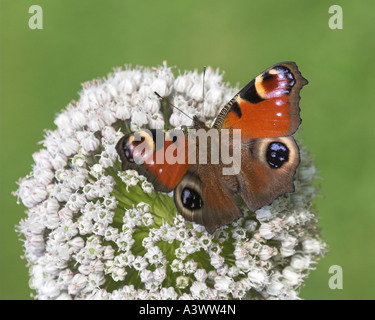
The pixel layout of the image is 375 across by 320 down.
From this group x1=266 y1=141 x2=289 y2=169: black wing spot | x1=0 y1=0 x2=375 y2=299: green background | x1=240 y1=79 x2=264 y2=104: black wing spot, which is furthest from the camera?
x1=0 y1=0 x2=375 y2=299: green background

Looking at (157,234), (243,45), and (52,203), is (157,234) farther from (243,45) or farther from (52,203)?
(243,45)

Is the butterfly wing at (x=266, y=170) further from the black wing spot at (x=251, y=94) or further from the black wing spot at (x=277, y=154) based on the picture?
the black wing spot at (x=251, y=94)

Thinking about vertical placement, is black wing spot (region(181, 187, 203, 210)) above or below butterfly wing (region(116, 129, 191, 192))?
below

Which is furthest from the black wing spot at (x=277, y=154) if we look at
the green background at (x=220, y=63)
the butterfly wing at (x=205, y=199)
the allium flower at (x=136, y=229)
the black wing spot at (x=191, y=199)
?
the green background at (x=220, y=63)

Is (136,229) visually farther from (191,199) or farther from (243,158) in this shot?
(243,158)

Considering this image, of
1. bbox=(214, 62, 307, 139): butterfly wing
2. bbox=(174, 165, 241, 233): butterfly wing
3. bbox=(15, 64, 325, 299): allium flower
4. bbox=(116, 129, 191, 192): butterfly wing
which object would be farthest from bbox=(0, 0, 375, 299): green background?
bbox=(116, 129, 191, 192): butterfly wing

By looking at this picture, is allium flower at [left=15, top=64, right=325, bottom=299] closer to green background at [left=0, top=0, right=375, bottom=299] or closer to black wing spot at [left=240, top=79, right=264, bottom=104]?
black wing spot at [left=240, top=79, right=264, bottom=104]

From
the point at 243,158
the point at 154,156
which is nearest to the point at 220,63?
the point at 243,158
